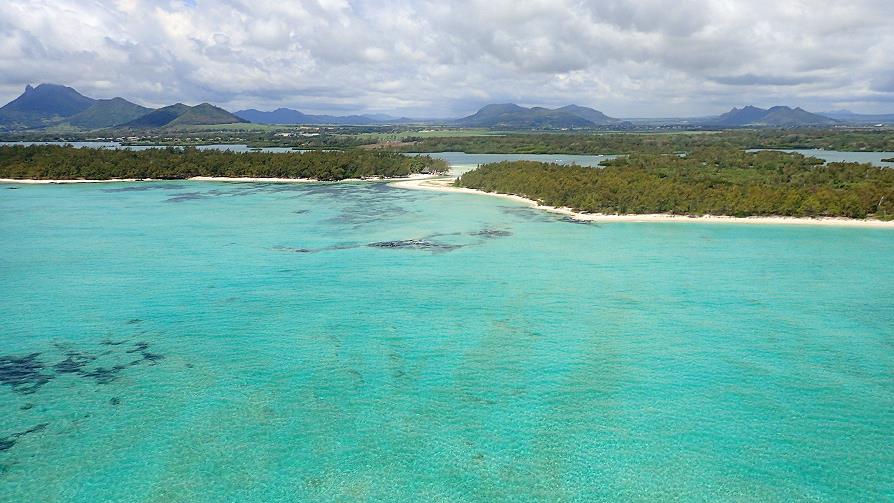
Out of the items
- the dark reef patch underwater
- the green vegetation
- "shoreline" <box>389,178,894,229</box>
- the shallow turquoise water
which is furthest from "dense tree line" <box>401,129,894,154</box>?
the dark reef patch underwater

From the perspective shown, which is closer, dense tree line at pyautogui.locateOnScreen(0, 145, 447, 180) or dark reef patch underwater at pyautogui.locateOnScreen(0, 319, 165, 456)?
dark reef patch underwater at pyautogui.locateOnScreen(0, 319, 165, 456)

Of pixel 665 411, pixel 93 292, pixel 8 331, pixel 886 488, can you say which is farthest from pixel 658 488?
pixel 93 292

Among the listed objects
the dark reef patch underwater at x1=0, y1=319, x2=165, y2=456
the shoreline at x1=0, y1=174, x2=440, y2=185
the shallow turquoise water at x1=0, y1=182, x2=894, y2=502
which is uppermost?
the shoreline at x1=0, y1=174, x2=440, y2=185

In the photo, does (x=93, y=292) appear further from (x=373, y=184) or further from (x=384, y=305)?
(x=373, y=184)

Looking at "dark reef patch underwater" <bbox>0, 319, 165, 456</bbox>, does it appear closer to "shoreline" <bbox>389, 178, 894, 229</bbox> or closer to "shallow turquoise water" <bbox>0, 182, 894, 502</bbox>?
"shallow turquoise water" <bbox>0, 182, 894, 502</bbox>

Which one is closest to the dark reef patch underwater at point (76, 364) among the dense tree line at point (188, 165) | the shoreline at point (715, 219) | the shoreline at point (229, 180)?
the shoreline at point (715, 219)
